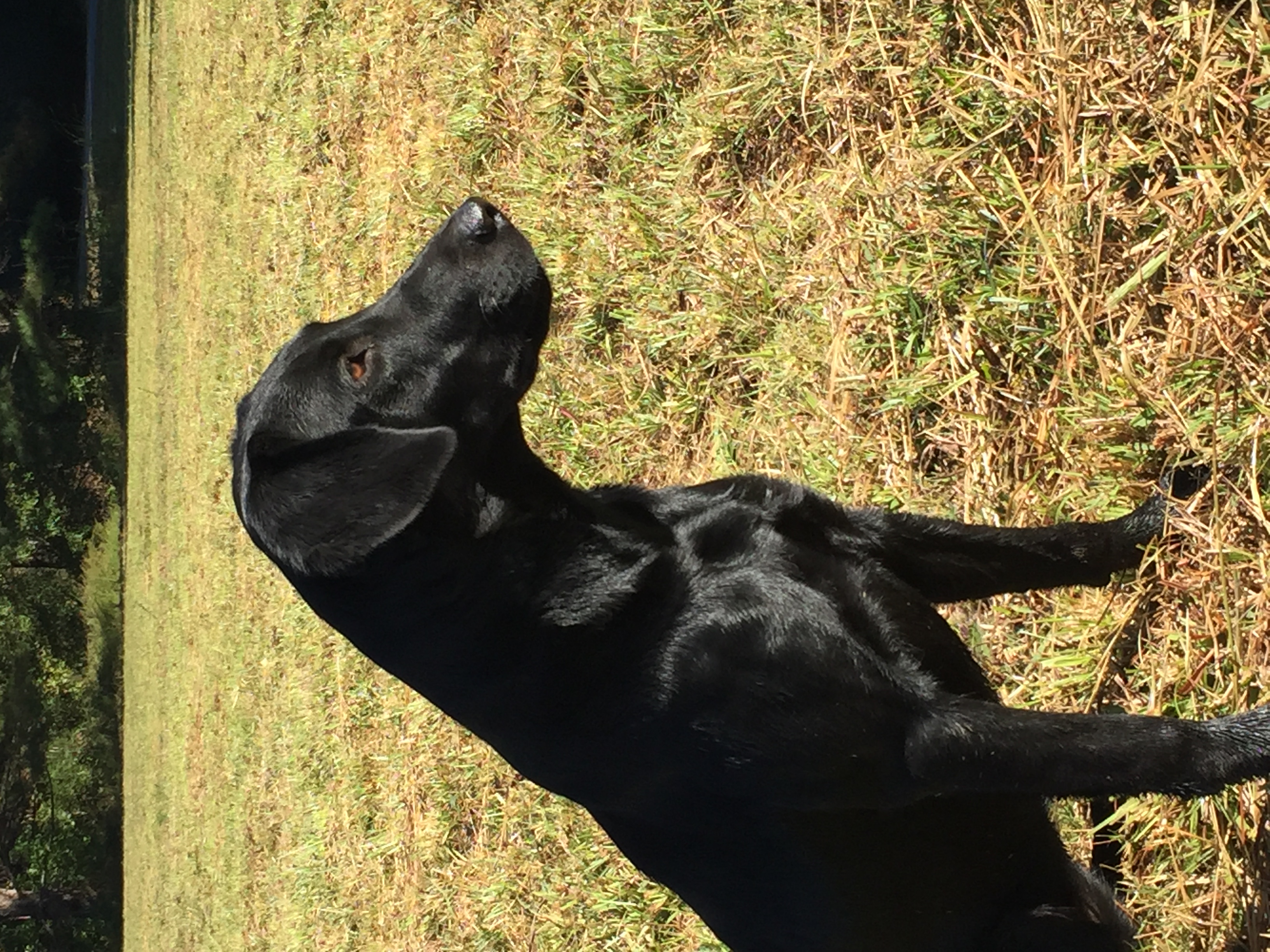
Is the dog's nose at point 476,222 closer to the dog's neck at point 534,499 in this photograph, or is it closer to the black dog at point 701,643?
the black dog at point 701,643

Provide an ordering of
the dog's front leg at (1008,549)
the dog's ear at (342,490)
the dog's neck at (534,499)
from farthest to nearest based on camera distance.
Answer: the dog's front leg at (1008,549)
the dog's neck at (534,499)
the dog's ear at (342,490)

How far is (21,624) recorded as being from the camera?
21.0m

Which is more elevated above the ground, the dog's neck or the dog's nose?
the dog's nose

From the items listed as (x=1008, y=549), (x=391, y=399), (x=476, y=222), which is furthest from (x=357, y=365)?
(x=1008, y=549)

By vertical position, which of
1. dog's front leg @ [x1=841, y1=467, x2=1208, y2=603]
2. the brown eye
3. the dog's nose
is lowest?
dog's front leg @ [x1=841, y1=467, x2=1208, y2=603]

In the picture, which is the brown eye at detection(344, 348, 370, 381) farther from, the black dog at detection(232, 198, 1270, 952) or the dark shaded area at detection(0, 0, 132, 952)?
the dark shaded area at detection(0, 0, 132, 952)

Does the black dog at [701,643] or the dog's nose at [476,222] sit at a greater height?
the dog's nose at [476,222]

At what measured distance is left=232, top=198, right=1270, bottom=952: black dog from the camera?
2840mm

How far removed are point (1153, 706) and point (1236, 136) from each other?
1.58 meters

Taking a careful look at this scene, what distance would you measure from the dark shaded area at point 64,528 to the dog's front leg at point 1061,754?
18.5 meters

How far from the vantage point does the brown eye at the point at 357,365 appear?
10.9 ft

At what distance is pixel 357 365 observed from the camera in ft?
11.0

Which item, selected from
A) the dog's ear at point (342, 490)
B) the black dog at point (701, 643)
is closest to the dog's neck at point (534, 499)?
the black dog at point (701, 643)

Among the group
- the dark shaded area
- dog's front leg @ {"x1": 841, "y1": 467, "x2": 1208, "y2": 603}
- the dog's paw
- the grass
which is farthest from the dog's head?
the dark shaded area
